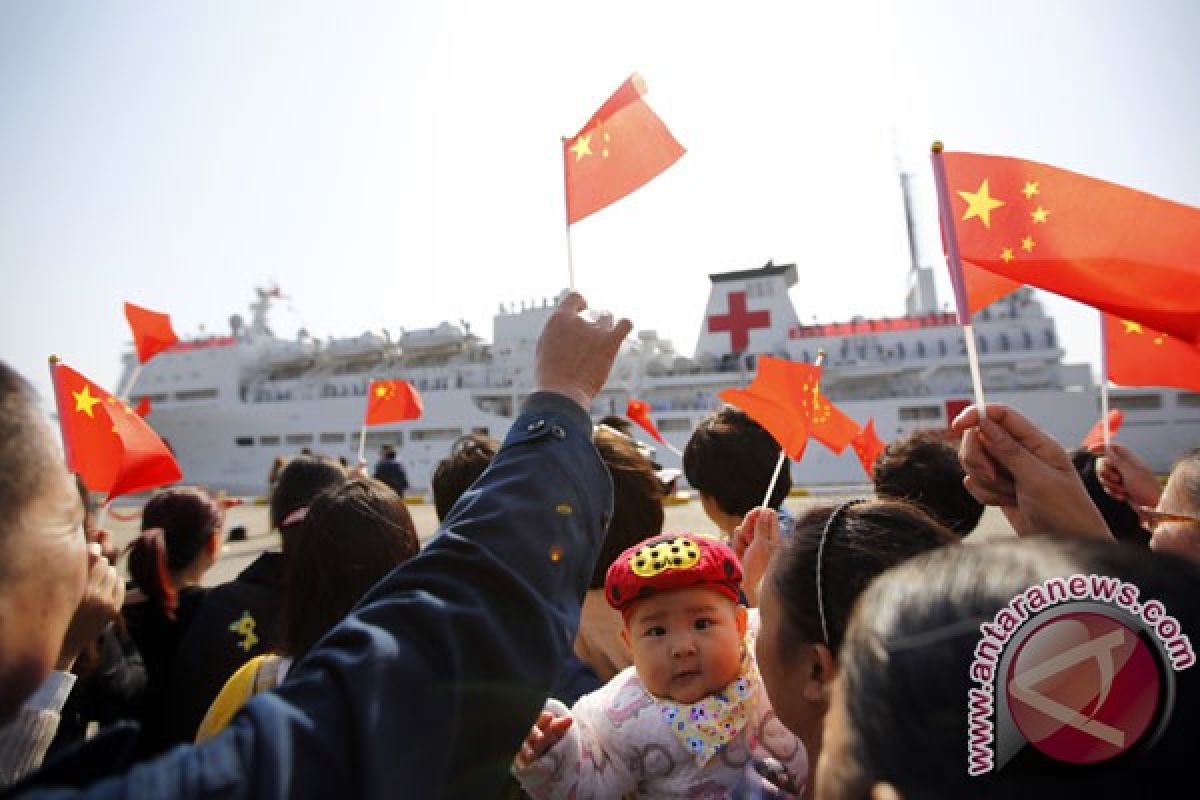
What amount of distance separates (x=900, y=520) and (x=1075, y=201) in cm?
144

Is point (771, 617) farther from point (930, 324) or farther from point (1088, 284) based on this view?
point (930, 324)

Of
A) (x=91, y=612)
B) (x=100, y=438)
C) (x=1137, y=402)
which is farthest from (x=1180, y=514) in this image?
(x=1137, y=402)

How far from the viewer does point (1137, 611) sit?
0.53 metres

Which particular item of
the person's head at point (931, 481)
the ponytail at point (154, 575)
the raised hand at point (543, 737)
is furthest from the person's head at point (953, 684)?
the ponytail at point (154, 575)

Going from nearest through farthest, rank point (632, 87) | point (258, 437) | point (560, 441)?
point (560, 441) → point (632, 87) → point (258, 437)

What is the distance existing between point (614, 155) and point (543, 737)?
1.82 metres

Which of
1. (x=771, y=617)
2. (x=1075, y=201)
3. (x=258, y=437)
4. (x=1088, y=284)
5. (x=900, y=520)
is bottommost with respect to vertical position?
(x=258, y=437)

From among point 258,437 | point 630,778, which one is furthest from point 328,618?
point 258,437

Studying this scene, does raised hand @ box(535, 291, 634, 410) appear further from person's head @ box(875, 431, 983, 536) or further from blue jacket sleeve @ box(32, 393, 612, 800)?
person's head @ box(875, 431, 983, 536)

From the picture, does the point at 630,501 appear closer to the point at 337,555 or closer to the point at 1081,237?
the point at 337,555

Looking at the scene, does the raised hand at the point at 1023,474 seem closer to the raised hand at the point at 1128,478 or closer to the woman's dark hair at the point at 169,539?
the raised hand at the point at 1128,478

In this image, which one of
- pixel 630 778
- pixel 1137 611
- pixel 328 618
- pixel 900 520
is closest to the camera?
pixel 1137 611

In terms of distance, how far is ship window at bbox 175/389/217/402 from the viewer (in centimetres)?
2317

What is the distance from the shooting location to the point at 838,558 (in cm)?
103
